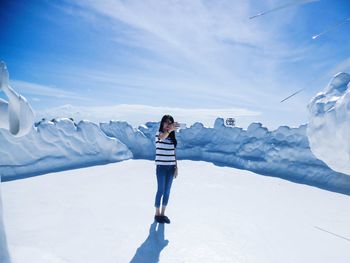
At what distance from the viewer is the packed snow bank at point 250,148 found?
5738 millimetres

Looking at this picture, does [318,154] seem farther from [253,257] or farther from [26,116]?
[26,116]

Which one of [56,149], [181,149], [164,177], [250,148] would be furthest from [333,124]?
[56,149]

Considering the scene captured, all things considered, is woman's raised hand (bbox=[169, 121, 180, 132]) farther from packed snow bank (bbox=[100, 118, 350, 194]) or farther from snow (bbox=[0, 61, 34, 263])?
packed snow bank (bbox=[100, 118, 350, 194])

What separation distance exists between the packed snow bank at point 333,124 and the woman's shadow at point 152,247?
8.19ft

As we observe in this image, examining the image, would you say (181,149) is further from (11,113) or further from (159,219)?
(11,113)

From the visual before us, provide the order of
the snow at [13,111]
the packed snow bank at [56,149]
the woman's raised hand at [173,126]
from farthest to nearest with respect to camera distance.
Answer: the packed snow bank at [56,149], the woman's raised hand at [173,126], the snow at [13,111]

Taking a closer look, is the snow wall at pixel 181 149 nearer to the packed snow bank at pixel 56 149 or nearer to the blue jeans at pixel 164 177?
the packed snow bank at pixel 56 149

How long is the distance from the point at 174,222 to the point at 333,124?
252cm

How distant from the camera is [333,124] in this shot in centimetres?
341

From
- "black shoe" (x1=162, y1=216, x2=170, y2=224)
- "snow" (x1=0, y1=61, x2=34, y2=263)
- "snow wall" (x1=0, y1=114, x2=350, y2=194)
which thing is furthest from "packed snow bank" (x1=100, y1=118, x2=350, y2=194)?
"snow" (x1=0, y1=61, x2=34, y2=263)

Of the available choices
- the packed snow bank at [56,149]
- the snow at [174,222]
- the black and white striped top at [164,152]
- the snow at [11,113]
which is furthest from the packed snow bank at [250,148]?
the snow at [11,113]

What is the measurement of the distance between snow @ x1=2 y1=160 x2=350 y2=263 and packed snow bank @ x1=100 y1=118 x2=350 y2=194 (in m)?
0.83

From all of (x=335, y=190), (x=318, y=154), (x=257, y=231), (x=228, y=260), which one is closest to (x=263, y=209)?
(x=257, y=231)

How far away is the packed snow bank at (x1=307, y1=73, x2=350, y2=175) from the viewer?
3180 mm
